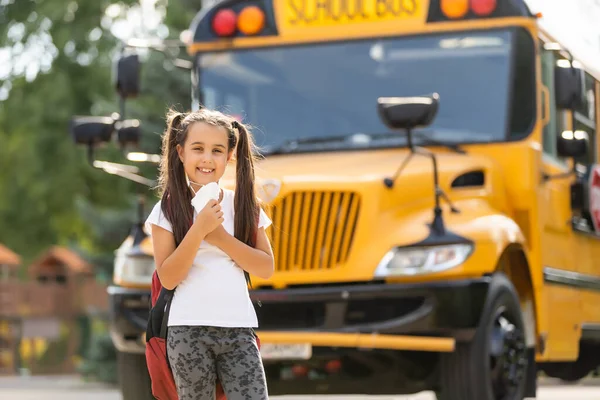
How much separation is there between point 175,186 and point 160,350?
49cm

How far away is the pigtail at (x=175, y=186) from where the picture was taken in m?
4.79

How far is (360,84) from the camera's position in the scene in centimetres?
896

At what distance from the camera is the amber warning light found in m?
9.20

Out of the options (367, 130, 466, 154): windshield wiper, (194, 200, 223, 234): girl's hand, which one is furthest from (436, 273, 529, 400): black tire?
(194, 200, 223, 234): girl's hand

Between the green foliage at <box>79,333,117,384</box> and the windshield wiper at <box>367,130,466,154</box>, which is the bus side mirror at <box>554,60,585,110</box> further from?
the green foliage at <box>79,333,117,384</box>

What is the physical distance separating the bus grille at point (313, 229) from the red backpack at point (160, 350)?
292 cm

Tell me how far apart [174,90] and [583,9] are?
811 cm

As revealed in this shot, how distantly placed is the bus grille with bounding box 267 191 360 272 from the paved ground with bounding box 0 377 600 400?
15.4 ft

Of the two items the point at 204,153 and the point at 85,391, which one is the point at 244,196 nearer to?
the point at 204,153

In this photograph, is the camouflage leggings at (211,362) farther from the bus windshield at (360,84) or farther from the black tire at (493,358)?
the bus windshield at (360,84)

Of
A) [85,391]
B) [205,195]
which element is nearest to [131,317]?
[205,195]

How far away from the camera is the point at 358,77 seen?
898 cm

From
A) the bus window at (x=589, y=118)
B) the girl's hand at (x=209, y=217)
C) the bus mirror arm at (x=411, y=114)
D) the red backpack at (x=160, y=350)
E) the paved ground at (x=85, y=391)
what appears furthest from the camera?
the paved ground at (x=85, y=391)

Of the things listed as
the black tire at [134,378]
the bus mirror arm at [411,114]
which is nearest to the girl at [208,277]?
the bus mirror arm at [411,114]
